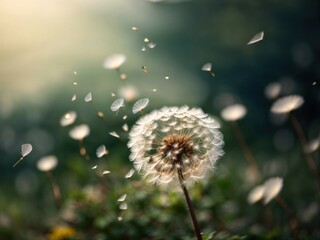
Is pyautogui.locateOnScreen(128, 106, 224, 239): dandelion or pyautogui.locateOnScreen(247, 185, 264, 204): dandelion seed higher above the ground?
pyautogui.locateOnScreen(128, 106, 224, 239): dandelion

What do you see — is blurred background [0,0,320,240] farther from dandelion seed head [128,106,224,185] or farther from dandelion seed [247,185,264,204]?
dandelion seed head [128,106,224,185]

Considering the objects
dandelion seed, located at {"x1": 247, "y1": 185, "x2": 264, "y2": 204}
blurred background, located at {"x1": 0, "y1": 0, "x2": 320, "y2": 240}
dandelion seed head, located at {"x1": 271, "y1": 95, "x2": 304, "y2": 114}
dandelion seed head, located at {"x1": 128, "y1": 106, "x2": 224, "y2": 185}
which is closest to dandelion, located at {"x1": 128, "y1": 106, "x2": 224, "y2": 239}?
dandelion seed head, located at {"x1": 128, "y1": 106, "x2": 224, "y2": 185}

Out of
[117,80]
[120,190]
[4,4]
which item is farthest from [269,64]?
[4,4]

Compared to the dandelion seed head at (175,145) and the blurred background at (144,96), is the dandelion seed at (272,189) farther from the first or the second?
the dandelion seed head at (175,145)

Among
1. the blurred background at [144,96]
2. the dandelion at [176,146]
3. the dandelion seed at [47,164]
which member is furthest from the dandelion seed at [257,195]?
the dandelion seed at [47,164]

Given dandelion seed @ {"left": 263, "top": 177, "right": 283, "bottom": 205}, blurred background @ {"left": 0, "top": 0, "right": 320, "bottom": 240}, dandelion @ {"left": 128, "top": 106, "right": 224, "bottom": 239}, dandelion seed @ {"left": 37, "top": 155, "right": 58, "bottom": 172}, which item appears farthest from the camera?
dandelion seed @ {"left": 37, "top": 155, "right": 58, "bottom": 172}

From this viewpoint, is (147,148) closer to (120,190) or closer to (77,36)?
(120,190)

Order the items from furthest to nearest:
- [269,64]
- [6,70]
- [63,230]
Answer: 1. [6,70]
2. [269,64]
3. [63,230]

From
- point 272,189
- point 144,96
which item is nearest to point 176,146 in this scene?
point 272,189
